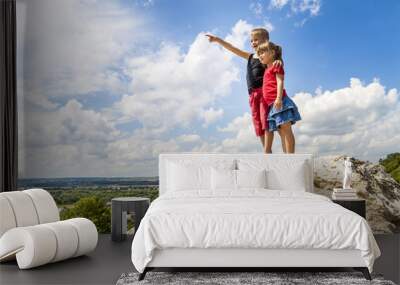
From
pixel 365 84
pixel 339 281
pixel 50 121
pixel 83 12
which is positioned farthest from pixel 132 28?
pixel 339 281

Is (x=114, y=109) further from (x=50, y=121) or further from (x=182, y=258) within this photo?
(x=182, y=258)

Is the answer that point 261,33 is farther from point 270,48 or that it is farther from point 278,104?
point 278,104

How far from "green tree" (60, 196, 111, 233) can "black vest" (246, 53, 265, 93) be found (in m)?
A: 2.39

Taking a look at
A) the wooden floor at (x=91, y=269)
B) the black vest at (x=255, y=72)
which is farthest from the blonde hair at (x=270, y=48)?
the wooden floor at (x=91, y=269)

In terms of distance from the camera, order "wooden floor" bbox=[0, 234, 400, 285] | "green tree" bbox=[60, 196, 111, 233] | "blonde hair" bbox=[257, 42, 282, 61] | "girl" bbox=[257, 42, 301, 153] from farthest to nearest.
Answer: "green tree" bbox=[60, 196, 111, 233] → "blonde hair" bbox=[257, 42, 282, 61] → "girl" bbox=[257, 42, 301, 153] → "wooden floor" bbox=[0, 234, 400, 285]

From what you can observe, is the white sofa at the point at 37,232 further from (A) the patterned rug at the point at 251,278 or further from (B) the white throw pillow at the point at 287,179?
(B) the white throw pillow at the point at 287,179

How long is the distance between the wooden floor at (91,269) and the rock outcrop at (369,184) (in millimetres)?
1318

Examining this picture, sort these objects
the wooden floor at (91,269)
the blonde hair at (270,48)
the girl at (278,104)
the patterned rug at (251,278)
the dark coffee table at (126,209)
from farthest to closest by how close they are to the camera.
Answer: the blonde hair at (270,48) → the girl at (278,104) → the dark coffee table at (126,209) → the wooden floor at (91,269) → the patterned rug at (251,278)

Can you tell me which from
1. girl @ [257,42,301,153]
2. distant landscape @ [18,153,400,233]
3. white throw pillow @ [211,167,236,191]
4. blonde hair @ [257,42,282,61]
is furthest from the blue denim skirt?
distant landscape @ [18,153,400,233]

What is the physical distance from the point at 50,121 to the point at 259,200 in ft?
11.2

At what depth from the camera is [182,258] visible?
4.60 m

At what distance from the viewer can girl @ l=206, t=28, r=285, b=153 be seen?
724 cm

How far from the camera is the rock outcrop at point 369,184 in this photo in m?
7.37

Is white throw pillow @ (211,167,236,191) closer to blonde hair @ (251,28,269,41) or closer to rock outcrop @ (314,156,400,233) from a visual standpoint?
rock outcrop @ (314,156,400,233)
